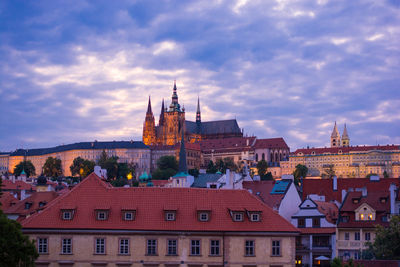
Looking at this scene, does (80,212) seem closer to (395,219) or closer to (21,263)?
(21,263)

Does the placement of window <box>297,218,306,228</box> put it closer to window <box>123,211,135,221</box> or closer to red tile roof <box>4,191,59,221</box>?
window <box>123,211,135,221</box>

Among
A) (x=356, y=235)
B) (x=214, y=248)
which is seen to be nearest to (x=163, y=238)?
(x=214, y=248)

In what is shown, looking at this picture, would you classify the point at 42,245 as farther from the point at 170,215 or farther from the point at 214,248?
the point at 214,248

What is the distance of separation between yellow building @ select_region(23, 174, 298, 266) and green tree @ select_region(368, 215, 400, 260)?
835cm

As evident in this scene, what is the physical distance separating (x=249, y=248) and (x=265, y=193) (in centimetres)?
3416


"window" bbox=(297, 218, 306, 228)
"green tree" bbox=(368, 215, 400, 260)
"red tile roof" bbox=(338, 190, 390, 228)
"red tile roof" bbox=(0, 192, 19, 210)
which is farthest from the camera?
"red tile roof" bbox=(0, 192, 19, 210)

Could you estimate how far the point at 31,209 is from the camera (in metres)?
68.6

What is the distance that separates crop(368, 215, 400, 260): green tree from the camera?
→ 170ft

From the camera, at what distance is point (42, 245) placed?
48.1 m

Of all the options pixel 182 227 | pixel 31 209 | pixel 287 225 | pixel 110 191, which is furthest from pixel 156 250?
pixel 31 209

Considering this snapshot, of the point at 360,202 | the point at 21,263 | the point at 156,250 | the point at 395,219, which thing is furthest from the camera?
the point at 360,202

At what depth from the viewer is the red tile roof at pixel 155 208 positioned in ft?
158

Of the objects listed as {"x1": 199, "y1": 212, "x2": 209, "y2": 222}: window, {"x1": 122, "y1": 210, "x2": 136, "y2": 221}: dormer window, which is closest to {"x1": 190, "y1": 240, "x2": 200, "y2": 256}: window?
{"x1": 199, "y1": 212, "x2": 209, "y2": 222}: window

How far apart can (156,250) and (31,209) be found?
2482 cm
